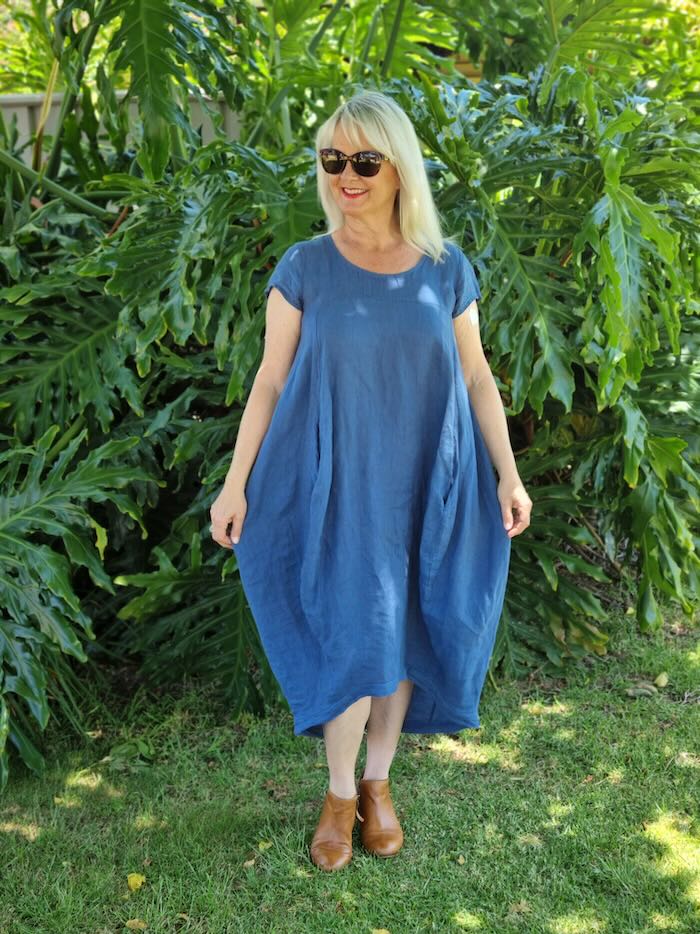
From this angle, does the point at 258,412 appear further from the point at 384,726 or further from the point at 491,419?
the point at 384,726

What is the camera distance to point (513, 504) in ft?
7.88

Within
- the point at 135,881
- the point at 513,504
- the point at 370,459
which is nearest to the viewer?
the point at 370,459

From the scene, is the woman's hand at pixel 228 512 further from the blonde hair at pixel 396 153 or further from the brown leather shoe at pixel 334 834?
the brown leather shoe at pixel 334 834

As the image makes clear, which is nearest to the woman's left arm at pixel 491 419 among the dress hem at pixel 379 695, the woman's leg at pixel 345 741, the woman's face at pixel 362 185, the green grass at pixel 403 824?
the woman's face at pixel 362 185

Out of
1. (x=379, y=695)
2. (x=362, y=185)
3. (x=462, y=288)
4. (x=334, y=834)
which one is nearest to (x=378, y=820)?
(x=334, y=834)

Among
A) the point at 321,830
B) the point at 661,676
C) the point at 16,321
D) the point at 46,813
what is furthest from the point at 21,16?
the point at 661,676

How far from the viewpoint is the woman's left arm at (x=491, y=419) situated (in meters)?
2.40

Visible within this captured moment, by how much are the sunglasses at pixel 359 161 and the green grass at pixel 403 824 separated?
1683mm

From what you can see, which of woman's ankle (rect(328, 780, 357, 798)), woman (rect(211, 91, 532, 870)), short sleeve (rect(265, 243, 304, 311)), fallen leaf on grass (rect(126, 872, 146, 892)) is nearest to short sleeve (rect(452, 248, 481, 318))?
woman (rect(211, 91, 532, 870))

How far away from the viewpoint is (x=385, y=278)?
227 centimetres

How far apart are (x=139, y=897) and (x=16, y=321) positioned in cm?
189

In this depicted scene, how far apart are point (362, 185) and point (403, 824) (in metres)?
1.69

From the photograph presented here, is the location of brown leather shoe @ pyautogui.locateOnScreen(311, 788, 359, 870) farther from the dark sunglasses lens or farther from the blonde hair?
the dark sunglasses lens

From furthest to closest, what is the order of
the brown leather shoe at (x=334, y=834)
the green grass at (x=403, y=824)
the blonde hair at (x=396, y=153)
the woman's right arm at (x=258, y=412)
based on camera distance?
the brown leather shoe at (x=334, y=834) < the green grass at (x=403, y=824) < the woman's right arm at (x=258, y=412) < the blonde hair at (x=396, y=153)
